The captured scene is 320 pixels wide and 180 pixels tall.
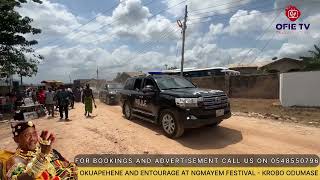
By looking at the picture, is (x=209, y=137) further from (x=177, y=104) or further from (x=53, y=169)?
(x=53, y=169)

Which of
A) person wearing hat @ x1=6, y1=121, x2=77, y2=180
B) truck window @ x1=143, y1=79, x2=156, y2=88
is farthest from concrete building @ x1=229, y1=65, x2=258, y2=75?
person wearing hat @ x1=6, y1=121, x2=77, y2=180

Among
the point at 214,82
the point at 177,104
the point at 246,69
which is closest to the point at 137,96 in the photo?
the point at 177,104

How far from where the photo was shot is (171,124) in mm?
8961

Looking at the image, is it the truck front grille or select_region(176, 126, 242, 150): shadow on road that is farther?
the truck front grille

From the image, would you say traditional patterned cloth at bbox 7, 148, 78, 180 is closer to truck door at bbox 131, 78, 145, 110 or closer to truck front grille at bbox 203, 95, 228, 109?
truck front grille at bbox 203, 95, 228, 109

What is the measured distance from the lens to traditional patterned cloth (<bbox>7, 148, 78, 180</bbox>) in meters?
3.12

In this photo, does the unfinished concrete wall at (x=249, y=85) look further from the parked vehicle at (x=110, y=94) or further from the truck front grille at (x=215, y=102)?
the truck front grille at (x=215, y=102)

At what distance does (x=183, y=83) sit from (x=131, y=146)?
3.47 m

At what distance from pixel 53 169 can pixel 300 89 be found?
15.8 m

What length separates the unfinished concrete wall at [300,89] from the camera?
15734 mm

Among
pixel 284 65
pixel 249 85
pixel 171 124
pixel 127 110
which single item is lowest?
pixel 171 124

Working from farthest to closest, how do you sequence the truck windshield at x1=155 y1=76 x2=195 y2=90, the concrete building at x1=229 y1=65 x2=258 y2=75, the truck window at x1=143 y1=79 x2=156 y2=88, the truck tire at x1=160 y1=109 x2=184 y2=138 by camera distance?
the concrete building at x1=229 y1=65 x2=258 y2=75 → the truck window at x1=143 y1=79 x2=156 y2=88 → the truck windshield at x1=155 y1=76 x2=195 y2=90 → the truck tire at x1=160 y1=109 x2=184 y2=138

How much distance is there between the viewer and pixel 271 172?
6.06 meters

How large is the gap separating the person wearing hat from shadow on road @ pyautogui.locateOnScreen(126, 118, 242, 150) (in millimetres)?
4948
